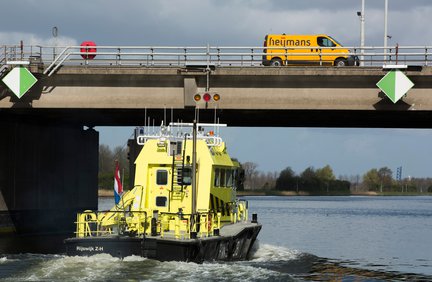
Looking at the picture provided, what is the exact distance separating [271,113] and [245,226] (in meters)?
13.7

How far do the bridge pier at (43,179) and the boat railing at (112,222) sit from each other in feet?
45.5

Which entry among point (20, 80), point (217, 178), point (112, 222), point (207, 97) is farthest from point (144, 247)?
point (20, 80)

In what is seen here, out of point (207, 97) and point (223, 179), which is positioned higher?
point (207, 97)

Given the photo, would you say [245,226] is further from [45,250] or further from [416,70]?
[416,70]

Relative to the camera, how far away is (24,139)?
2152 inches

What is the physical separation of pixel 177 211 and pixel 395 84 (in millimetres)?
15604

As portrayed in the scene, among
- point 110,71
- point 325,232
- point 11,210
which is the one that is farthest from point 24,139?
point 325,232

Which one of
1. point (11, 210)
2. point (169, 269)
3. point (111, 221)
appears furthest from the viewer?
point (11, 210)

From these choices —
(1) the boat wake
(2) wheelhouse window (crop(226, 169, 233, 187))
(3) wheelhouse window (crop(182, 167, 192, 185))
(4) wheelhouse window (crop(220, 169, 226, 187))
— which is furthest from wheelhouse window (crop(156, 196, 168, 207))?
(2) wheelhouse window (crop(226, 169, 233, 187))

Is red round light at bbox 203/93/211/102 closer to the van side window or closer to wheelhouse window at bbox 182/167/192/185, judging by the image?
wheelhouse window at bbox 182/167/192/185

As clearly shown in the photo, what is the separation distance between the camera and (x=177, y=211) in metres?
34.2

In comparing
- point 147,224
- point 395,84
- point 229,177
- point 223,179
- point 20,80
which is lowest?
point 147,224

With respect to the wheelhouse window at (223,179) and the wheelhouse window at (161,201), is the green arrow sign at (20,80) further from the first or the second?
the wheelhouse window at (161,201)

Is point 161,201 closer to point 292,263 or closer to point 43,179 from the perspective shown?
point 292,263
